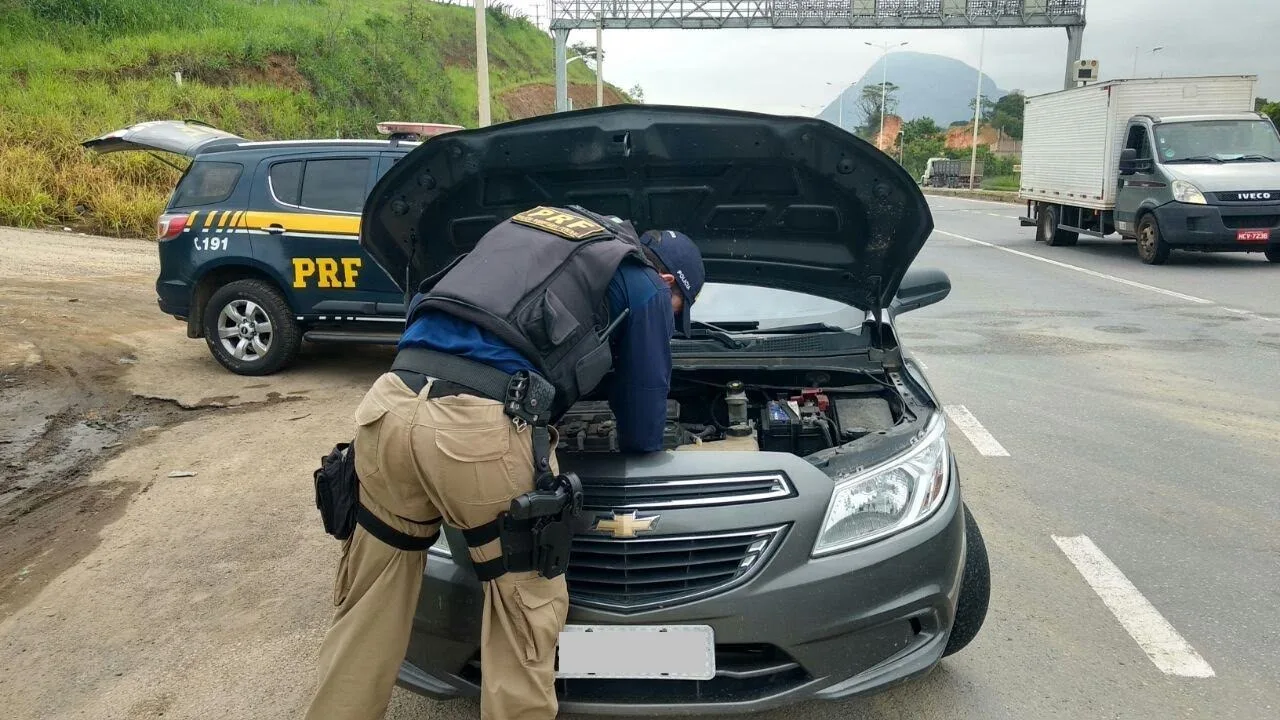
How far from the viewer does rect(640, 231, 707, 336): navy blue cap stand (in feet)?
9.47

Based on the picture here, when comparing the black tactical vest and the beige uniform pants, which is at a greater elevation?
the black tactical vest

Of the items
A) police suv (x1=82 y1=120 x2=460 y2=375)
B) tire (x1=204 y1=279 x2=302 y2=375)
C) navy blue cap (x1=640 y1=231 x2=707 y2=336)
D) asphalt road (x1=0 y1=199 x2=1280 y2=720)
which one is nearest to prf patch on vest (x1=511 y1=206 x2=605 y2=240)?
navy blue cap (x1=640 y1=231 x2=707 y2=336)

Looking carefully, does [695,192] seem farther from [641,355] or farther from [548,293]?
[548,293]

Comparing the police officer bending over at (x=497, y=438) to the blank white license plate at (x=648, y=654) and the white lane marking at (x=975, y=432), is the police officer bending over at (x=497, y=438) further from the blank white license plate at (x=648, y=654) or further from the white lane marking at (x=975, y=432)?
the white lane marking at (x=975, y=432)

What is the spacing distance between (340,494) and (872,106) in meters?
99.7

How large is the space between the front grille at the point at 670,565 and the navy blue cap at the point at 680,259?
799 millimetres

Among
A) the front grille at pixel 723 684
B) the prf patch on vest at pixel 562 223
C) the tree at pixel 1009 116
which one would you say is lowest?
the front grille at pixel 723 684

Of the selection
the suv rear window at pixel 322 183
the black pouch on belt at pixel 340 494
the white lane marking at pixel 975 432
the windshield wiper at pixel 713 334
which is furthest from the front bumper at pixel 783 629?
the suv rear window at pixel 322 183

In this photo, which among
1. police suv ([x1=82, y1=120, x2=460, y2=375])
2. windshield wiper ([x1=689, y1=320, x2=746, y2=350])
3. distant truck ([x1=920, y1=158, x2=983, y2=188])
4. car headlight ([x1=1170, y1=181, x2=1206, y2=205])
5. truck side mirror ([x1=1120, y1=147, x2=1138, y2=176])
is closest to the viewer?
windshield wiper ([x1=689, y1=320, x2=746, y2=350])

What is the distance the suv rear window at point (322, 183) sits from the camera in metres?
7.67

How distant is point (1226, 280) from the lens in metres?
12.5

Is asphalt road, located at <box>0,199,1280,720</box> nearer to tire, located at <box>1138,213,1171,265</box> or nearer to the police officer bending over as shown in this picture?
the police officer bending over

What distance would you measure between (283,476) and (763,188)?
10.8ft

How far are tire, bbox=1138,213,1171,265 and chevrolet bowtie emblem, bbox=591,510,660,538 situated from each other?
13.7m
